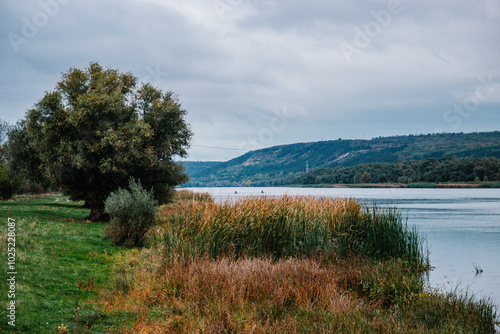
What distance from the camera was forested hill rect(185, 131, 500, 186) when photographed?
132125 mm

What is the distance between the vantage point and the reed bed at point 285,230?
46.9 feet

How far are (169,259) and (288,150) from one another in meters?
138

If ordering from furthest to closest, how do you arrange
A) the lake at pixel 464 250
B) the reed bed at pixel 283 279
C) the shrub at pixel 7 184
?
the shrub at pixel 7 184 → the lake at pixel 464 250 → the reed bed at pixel 283 279

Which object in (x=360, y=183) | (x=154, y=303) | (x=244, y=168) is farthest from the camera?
(x=244, y=168)

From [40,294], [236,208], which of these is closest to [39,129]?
[236,208]

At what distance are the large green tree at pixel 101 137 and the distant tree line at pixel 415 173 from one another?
3469 inches

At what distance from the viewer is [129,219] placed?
60.5 ft

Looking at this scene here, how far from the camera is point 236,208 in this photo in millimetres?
15664

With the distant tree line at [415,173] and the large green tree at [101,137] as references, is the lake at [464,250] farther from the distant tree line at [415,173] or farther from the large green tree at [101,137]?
the distant tree line at [415,173]

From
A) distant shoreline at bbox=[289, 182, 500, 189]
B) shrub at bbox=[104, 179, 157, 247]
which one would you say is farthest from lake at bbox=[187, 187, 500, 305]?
distant shoreline at bbox=[289, 182, 500, 189]

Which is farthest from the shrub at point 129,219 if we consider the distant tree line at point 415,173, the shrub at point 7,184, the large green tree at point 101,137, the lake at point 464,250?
the distant tree line at point 415,173

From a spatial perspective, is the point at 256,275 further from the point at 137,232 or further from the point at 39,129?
the point at 39,129

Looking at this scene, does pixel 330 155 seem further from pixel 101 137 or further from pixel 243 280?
pixel 243 280

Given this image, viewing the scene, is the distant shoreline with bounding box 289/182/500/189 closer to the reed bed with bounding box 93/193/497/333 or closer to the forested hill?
the forested hill
